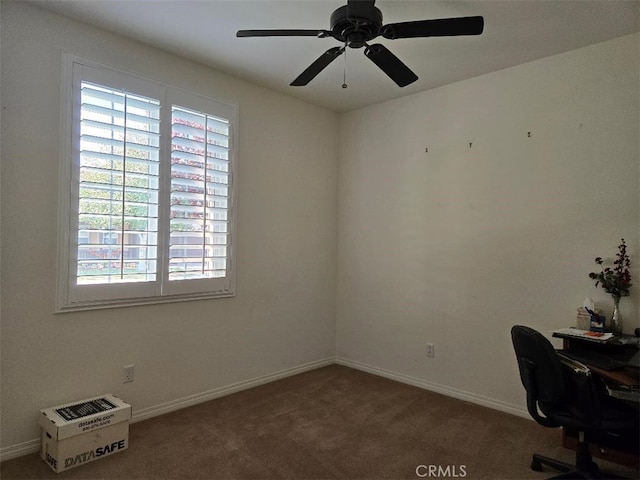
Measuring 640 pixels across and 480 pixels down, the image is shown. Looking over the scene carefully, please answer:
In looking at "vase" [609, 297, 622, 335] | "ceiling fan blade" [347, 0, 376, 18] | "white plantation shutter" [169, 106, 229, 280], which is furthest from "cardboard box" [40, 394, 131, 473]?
"vase" [609, 297, 622, 335]

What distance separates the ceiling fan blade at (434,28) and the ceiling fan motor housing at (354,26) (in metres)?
0.06

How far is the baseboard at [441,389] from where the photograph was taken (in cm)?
314

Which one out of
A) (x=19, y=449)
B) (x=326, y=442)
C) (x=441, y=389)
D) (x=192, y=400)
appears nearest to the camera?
(x=19, y=449)

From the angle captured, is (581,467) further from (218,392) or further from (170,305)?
(170,305)

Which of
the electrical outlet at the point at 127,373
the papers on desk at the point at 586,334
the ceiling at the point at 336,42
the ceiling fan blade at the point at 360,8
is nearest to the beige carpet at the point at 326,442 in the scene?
the electrical outlet at the point at 127,373

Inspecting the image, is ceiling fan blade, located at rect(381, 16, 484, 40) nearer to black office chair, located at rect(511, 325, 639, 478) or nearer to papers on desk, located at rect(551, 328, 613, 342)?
black office chair, located at rect(511, 325, 639, 478)

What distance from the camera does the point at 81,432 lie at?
2301 millimetres

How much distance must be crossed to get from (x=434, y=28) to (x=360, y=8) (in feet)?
1.20

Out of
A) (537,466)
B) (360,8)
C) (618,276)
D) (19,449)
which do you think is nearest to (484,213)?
(618,276)

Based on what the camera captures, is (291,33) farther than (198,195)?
No

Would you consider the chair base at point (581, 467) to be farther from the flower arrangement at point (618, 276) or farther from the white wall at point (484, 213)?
the flower arrangement at point (618, 276)

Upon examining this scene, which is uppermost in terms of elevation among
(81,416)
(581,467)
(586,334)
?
(586,334)

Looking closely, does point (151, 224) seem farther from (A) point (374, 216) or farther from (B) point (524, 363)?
(B) point (524, 363)

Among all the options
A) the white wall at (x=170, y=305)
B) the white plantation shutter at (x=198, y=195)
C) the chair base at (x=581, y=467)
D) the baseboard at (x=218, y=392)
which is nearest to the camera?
the chair base at (x=581, y=467)
